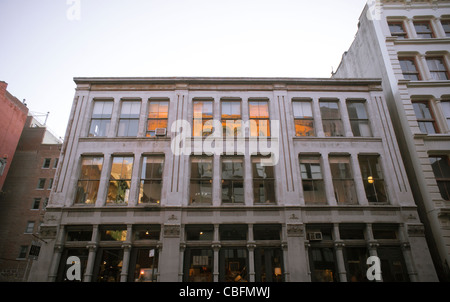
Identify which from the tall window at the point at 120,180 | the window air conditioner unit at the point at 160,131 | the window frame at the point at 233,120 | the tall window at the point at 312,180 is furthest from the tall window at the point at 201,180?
the tall window at the point at 312,180

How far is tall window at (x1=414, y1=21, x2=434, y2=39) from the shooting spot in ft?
65.9

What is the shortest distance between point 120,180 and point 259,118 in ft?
30.0

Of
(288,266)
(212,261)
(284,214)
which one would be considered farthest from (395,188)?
(212,261)

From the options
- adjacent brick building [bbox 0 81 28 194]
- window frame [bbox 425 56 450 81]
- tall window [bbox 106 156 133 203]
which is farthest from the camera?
adjacent brick building [bbox 0 81 28 194]

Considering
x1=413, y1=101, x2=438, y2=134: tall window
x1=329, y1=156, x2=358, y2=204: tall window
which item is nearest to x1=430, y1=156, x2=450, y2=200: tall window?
x1=413, y1=101, x2=438, y2=134: tall window

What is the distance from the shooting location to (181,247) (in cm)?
1405

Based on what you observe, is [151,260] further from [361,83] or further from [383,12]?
[383,12]

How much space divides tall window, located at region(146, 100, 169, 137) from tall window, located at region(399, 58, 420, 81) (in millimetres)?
16284

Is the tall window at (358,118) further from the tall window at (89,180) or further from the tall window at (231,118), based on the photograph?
the tall window at (89,180)

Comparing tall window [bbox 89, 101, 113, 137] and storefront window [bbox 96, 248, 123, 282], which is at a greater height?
tall window [bbox 89, 101, 113, 137]

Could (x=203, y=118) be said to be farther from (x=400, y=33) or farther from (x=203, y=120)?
(x=400, y=33)

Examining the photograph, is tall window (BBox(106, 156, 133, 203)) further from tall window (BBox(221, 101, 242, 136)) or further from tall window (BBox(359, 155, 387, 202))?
tall window (BBox(359, 155, 387, 202))

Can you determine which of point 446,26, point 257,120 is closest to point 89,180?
point 257,120

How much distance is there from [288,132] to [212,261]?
8579mm
